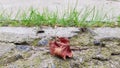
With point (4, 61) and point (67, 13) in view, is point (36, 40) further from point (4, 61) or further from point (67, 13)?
point (67, 13)

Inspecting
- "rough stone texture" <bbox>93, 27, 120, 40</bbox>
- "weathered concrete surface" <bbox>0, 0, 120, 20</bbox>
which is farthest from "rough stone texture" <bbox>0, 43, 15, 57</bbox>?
"weathered concrete surface" <bbox>0, 0, 120, 20</bbox>

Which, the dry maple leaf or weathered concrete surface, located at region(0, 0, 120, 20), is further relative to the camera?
weathered concrete surface, located at region(0, 0, 120, 20)

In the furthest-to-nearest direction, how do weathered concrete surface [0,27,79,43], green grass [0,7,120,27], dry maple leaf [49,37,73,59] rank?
green grass [0,7,120,27] < weathered concrete surface [0,27,79,43] < dry maple leaf [49,37,73,59]

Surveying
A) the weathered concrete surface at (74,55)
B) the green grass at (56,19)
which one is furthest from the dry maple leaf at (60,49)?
the green grass at (56,19)

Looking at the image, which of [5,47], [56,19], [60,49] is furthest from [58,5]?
[60,49]

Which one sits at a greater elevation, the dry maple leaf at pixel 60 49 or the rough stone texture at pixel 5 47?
the dry maple leaf at pixel 60 49

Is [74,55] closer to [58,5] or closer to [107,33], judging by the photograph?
[107,33]

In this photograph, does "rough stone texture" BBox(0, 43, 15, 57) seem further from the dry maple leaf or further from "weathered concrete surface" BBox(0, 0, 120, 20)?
"weathered concrete surface" BBox(0, 0, 120, 20)

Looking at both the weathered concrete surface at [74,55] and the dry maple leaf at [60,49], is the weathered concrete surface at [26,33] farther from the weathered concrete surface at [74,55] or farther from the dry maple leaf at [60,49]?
the dry maple leaf at [60,49]

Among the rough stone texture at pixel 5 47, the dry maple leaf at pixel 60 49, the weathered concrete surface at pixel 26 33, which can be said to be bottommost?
the rough stone texture at pixel 5 47

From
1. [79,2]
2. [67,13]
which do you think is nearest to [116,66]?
[67,13]
